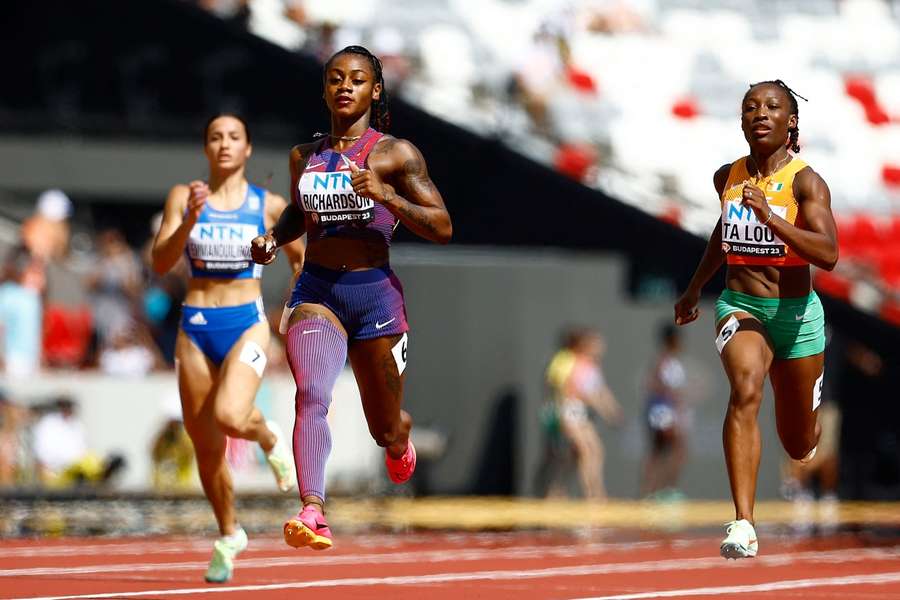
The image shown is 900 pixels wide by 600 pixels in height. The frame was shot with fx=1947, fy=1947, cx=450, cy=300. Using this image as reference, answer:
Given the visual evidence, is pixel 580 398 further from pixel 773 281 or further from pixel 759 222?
pixel 759 222

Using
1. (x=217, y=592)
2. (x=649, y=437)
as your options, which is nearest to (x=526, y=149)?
(x=649, y=437)

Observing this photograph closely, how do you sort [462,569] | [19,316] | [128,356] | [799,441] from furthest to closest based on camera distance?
[128,356]
[19,316]
[462,569]
[799,441]

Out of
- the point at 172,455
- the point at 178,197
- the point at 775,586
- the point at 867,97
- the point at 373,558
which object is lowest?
the point at 775,586

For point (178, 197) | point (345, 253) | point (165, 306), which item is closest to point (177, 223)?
point (178, 197)

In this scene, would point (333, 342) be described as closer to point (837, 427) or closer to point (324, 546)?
point (324, 546)

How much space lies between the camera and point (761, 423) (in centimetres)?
1903

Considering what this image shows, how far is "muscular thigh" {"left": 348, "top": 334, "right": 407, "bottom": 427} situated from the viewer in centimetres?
820

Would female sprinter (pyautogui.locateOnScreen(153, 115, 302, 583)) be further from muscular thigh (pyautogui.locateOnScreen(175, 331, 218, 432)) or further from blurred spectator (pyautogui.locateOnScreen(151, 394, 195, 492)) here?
blurred spectator (pyautogui.locateOnScreen(151, 394, 195, 492))

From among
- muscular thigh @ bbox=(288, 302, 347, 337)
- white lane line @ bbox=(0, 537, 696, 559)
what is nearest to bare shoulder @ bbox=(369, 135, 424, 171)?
muscular thigh @ bbox=(288, 302, 347, 337)

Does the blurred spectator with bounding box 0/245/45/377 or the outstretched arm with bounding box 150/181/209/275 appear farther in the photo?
the blurred spectator with bounding box 0/245/45/377

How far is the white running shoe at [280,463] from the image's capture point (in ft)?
32.2

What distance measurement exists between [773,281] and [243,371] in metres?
2.68

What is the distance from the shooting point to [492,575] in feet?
34.3

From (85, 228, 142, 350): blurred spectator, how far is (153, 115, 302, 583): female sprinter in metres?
7.01
